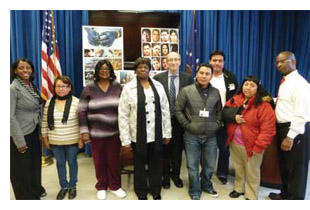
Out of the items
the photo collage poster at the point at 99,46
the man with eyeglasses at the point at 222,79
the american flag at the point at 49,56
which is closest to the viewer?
the man with eyeglasses at the point at 222,79

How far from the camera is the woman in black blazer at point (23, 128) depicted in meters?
2.12

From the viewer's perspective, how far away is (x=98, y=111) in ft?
7.72

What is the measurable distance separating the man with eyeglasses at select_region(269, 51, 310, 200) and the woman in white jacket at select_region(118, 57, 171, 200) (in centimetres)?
106

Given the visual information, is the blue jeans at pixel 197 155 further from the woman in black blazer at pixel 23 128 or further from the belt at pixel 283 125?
the woman in black blazer at pixel 23 128

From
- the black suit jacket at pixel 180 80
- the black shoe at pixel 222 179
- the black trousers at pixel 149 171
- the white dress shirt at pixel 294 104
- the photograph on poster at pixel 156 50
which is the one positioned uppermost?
the photograph on poster at pixel 156 50

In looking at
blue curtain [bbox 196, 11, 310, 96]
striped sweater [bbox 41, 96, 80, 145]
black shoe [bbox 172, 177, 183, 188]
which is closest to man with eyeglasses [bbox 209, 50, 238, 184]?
black shoe [bbox 172, 177, 183, 188]

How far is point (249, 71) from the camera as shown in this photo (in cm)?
475

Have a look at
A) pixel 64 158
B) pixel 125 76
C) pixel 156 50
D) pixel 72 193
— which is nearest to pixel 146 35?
pixel 156 50

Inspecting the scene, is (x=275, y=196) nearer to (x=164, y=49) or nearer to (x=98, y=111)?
(x=98, y=111)

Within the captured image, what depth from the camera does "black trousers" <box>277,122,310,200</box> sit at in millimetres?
2227

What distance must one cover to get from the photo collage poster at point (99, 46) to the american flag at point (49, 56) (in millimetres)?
427

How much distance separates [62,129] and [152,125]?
0.86 m

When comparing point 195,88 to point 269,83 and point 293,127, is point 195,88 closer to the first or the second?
point 293,127

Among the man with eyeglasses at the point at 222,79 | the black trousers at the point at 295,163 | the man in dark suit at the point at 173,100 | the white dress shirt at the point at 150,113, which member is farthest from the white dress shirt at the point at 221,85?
the white dress shirt at the point at 150,113
